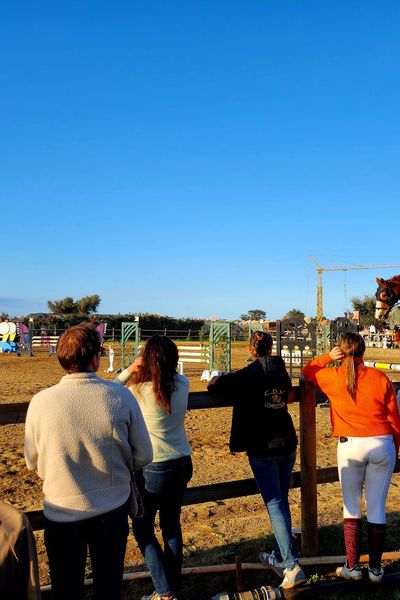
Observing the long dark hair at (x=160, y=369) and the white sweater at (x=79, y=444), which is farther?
the long dark hair at (x=160, y=369)

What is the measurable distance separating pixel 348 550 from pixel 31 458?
2185 mm

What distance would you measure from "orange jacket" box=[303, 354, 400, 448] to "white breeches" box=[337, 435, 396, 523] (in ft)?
0.18

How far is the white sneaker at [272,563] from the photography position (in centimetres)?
350

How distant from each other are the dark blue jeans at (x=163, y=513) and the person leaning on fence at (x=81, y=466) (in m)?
0.53

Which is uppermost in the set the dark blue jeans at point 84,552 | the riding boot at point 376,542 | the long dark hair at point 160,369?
the long dark hair at point 160,369

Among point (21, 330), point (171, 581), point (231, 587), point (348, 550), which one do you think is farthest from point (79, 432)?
point (21, 330)

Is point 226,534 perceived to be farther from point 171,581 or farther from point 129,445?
point 129,445

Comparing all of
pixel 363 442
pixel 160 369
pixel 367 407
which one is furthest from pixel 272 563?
pixel 160 369

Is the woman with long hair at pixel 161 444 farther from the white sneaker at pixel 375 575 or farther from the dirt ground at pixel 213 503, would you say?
the white sneaker at pixel 375 575

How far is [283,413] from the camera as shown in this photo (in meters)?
3.47

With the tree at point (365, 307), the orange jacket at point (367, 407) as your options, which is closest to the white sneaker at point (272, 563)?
the orange jacket at point (367, 407)

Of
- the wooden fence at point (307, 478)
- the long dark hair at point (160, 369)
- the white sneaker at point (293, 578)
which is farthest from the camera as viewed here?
the wooden fence at point (307, 478)

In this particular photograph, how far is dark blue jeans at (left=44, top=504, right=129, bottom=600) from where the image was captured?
233cm

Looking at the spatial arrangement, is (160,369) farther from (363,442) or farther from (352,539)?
(352,539)
